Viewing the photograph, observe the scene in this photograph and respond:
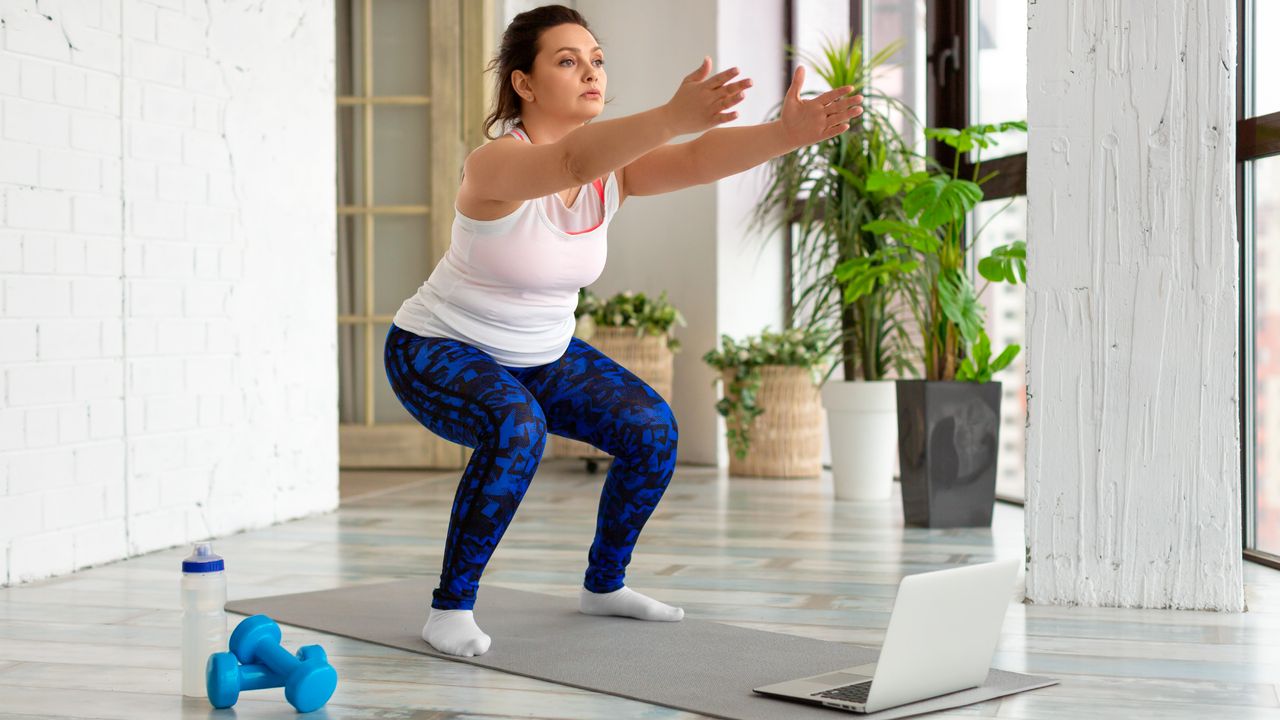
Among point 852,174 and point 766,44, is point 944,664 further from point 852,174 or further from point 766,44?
point 766,44

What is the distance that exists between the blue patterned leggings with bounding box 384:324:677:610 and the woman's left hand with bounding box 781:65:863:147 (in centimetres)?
54

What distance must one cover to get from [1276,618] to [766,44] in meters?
3.48

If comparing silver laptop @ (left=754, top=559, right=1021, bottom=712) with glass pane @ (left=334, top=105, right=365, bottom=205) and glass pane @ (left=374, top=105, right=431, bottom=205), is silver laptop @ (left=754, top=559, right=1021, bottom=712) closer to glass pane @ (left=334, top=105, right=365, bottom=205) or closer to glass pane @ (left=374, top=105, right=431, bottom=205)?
glass pane @ (left=374, top=105, right=431, bottom=205)

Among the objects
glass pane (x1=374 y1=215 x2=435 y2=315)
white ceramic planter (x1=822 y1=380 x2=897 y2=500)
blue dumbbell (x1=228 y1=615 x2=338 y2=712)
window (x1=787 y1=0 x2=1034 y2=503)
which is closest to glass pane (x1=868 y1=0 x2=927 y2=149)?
window (x1=787 y1=0 x2=1034 y2=503)

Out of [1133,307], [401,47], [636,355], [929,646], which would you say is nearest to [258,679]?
[929,646]

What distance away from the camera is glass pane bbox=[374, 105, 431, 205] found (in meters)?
5.11

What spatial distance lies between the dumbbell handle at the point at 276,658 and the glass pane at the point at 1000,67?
2.84 m

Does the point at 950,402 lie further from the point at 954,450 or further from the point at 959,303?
the point at 959,303

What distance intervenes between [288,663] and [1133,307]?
1.60 m

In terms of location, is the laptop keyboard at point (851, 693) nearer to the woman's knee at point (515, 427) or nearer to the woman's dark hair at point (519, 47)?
the woman's knee at point (515, 427)

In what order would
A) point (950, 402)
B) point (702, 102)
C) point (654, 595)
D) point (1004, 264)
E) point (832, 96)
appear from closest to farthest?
1. point (702, 102)
2. point (832, 96)
3. point (654, 595)
4. point (1004, 264)
5. point (950, 402)

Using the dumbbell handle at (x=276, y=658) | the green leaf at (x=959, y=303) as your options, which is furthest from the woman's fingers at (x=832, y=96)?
the green leaf at (x=959, y=303)

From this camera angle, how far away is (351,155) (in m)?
5.16

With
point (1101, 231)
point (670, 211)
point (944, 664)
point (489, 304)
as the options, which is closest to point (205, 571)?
point (489, 304)
